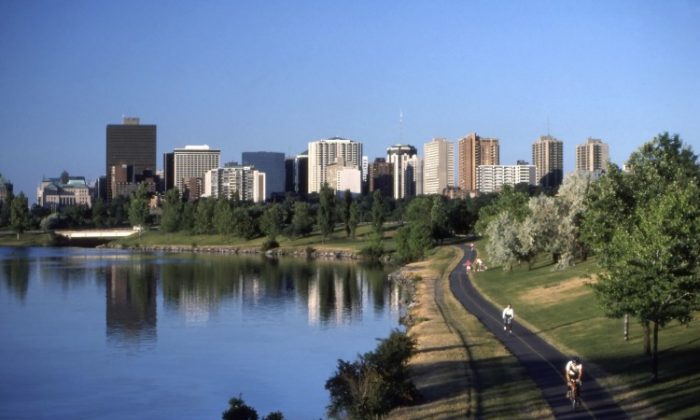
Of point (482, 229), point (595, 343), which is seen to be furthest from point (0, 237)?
point (595, 343)

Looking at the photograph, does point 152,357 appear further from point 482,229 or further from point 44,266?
point 44,266

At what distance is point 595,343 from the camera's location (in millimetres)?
42406

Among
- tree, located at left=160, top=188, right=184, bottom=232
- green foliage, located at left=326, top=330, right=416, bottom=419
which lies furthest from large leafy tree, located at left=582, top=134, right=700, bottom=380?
tree, located at left=160, top=188, right=184, bottom=232

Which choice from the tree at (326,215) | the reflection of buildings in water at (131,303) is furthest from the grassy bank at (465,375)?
the tree at (326,215)

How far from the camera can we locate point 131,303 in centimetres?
7969

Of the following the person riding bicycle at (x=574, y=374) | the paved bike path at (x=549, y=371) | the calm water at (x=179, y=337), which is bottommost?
the calm water at (x=179, y=337)

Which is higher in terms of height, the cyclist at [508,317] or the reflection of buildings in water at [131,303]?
the cyclist at [508,317]

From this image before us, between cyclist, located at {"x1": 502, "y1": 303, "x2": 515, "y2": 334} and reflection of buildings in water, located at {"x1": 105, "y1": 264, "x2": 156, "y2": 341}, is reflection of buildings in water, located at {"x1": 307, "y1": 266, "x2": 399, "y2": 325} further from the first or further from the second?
cyclist, located at {"x1": 502, "y1": 303, "x2": 515, "y2": 334}

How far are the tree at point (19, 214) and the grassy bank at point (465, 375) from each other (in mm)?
146924

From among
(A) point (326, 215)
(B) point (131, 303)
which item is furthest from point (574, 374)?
(A) point (326, 215)

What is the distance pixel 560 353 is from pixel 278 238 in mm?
125538

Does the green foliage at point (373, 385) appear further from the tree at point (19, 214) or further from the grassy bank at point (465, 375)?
the tree at point (19, 214)

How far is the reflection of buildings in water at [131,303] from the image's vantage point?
63.5m

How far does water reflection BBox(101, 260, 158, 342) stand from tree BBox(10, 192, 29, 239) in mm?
78843
